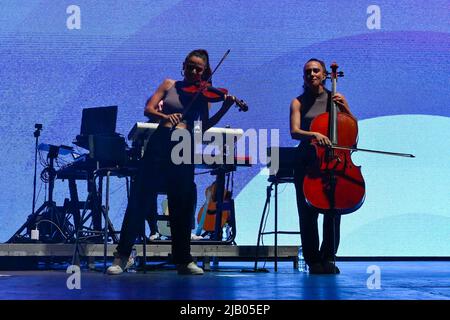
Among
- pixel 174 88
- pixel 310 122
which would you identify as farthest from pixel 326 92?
pixel 174 88

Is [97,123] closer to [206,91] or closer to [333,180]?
[206,91]

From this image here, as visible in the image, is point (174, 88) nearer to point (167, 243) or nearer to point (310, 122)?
point (310, 122)

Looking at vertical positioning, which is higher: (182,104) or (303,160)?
(182,104)

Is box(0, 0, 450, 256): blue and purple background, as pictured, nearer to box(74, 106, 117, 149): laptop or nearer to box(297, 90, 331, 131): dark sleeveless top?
box(74, 106, 117, 149): laptop

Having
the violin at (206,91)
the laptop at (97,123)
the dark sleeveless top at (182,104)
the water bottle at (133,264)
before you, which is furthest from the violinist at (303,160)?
the laptop at (97,123)

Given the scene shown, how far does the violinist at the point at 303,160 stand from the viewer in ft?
12.5

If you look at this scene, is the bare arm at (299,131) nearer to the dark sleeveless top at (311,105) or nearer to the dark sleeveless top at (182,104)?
the dark sleeveless top at (311,105)

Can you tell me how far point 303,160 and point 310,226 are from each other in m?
0.38

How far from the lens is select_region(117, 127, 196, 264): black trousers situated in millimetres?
3705

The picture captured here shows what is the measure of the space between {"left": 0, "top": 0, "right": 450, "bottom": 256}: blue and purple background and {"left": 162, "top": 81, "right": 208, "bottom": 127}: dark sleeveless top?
2.18m

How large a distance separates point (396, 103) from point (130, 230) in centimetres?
330

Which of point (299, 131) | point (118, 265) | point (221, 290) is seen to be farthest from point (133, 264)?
point (221, 290)

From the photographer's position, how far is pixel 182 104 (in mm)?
3762

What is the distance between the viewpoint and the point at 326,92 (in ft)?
12.9
